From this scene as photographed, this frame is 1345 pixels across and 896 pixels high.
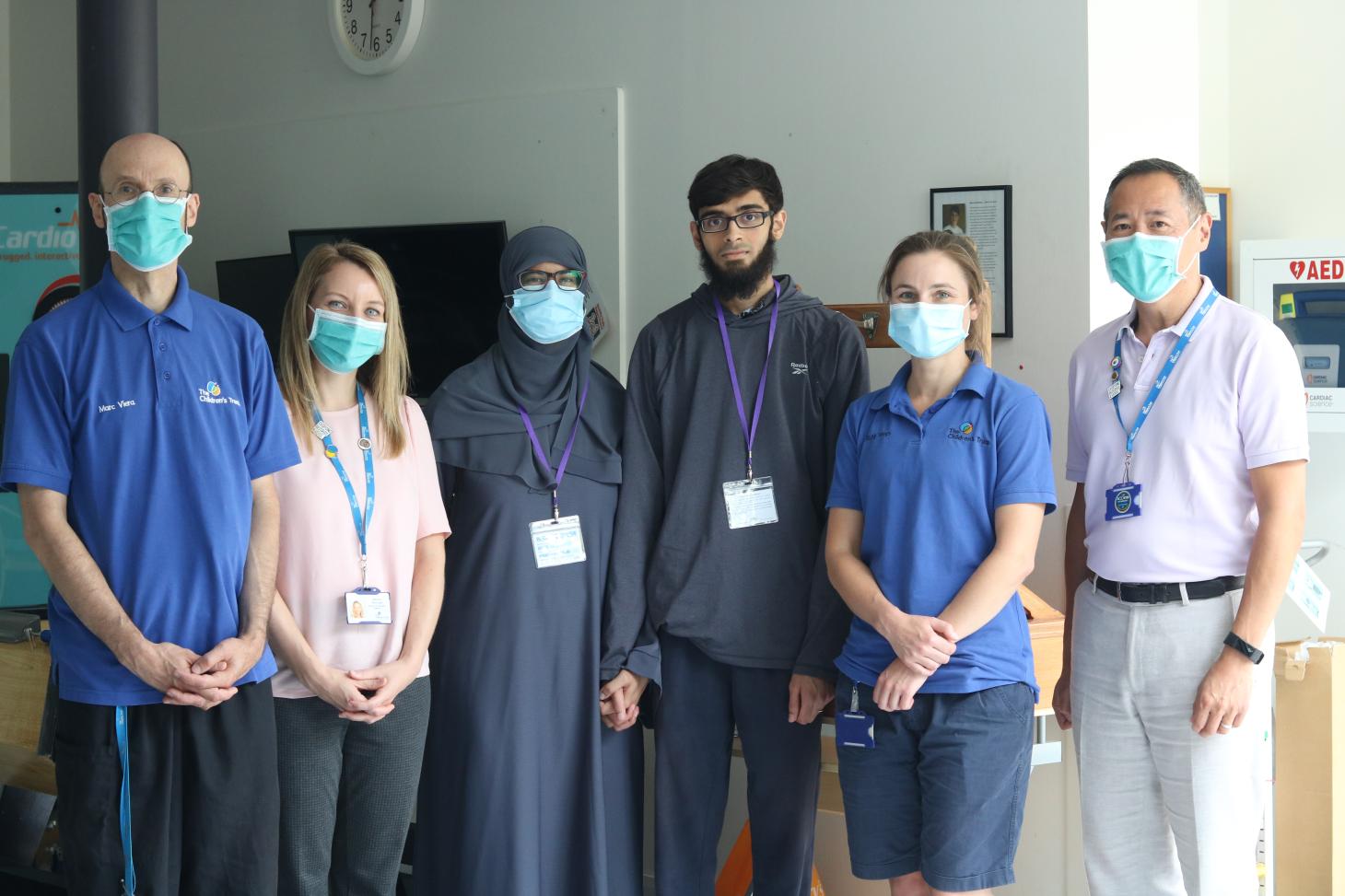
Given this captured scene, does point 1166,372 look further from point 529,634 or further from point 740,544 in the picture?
point 529,634

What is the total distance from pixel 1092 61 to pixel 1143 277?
1230 mm

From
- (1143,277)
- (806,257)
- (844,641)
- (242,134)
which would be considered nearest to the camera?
(1143,277)

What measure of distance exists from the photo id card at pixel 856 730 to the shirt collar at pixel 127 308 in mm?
1395

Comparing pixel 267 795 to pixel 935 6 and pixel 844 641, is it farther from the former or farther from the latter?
pixel 935 6

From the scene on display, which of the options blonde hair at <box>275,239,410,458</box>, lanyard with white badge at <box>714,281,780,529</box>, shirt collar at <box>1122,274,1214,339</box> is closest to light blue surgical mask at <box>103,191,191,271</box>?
blonde hair at <box>275,239,410,458</box>

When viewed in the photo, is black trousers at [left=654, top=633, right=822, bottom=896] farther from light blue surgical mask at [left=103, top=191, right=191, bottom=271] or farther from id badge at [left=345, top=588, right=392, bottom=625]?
light blue surgical mask at [left=103, top=191, right=191, bottom=271]

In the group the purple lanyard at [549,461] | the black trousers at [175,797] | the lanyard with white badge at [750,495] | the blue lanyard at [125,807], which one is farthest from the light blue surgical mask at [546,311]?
the blue lanyard at [125,807]

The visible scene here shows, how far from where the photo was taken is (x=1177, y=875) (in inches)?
91.2

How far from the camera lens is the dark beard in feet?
8.48

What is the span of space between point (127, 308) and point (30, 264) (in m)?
2.94

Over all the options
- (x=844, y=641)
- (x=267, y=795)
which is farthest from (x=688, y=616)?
(x=267, y=795)

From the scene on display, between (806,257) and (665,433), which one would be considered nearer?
(665,433)

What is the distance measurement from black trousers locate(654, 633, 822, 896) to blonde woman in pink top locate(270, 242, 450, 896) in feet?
1.79

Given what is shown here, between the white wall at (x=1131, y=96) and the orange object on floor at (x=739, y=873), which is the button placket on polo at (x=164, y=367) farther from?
the white wall at (x=1131, y=96)
